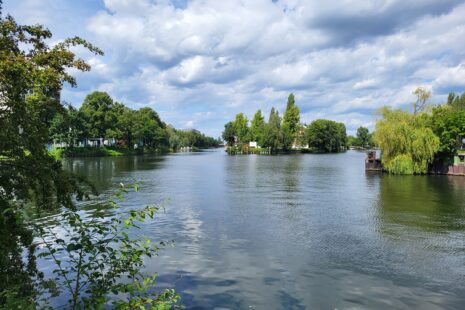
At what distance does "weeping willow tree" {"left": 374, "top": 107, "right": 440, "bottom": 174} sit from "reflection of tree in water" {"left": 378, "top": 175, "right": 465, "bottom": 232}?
11528 millimetres

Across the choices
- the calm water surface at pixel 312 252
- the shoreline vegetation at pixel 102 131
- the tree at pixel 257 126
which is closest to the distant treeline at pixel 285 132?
the tree at pixel 257 126

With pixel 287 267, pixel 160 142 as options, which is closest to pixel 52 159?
pixel 287 267

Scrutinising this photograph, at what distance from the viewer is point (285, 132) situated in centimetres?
13875

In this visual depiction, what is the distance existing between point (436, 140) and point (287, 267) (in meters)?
41.3

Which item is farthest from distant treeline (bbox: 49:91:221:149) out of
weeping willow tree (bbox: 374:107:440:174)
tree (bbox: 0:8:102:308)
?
tree (bbox: 0:8:102:308)

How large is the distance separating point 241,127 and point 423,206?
14396 centimetres

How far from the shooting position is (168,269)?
11539mm

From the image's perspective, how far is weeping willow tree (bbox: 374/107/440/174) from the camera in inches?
1785

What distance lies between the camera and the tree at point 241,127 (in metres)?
164

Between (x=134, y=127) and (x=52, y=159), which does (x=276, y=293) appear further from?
(x=134, y=127)

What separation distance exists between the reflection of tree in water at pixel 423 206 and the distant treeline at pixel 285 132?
101484 millimetres

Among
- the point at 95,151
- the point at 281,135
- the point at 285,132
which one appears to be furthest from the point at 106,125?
the point at 285,132

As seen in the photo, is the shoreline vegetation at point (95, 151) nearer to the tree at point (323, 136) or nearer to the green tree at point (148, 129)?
the green tree at point (148, 129)

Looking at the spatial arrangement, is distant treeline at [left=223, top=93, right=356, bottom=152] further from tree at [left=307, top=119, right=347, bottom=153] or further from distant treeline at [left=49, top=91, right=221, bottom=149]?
distant treeline at [left=49, top=91, right=221, bottom=149]
